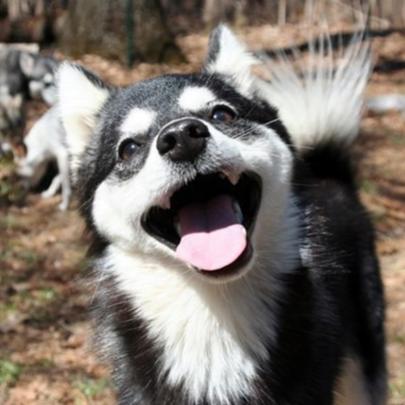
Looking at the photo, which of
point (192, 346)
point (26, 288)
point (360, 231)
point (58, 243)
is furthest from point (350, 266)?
point (58, 243)

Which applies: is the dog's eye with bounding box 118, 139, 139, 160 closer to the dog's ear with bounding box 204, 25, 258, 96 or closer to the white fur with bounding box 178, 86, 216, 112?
the white fur with bounding box 178, 86, 216, 112

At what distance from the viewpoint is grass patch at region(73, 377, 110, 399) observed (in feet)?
13.0

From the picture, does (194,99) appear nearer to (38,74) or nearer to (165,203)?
(165,203)

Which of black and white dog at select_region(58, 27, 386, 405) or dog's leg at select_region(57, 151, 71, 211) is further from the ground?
black and white dog at select_region(58, 27, 386, 405)

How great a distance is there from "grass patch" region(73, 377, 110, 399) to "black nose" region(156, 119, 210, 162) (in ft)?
6.39

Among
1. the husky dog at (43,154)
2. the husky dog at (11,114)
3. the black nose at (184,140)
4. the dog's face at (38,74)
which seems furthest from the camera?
the dog's face at (38,74)

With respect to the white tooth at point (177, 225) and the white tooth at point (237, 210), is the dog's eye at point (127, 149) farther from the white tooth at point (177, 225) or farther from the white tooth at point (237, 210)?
the white tooth at point (237, 210)

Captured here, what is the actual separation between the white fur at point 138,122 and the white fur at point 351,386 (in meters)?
1.18

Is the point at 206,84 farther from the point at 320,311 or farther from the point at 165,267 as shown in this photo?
the point at 320,311

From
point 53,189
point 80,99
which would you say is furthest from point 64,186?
point 80,99

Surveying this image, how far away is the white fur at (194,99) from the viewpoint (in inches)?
103

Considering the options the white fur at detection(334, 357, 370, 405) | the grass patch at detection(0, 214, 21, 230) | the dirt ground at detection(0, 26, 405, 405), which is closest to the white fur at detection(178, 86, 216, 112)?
the dirt ground at detection(0, 26, 405, 405)

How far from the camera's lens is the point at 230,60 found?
307 centimetres

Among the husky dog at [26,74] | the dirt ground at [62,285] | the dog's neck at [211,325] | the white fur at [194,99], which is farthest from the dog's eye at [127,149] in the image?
the husky dog at [26,74]
